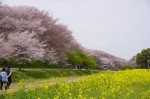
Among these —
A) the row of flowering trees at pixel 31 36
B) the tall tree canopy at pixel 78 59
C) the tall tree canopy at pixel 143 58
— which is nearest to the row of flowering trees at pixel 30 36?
the row of flowering trees at pixel 31 36

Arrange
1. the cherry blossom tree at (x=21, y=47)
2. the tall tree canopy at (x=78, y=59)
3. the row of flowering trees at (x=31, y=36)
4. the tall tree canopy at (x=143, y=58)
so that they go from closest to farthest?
the cherry blossom tree at (x=21, y=47)
the row of flowering trees at (x=31, y=36)
the tall tree canopy at (x=78, y=59)
the tall tree canopy at (x=143, y=58)

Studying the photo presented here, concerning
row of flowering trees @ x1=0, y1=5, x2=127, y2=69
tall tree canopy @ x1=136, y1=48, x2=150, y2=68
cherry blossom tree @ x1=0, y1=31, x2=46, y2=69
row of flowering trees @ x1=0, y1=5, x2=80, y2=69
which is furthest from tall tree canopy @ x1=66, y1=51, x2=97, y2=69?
tall tree canopy @ x1=136, y1=48, x2=150, y2=68

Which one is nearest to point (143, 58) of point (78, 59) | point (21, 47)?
point (78, 59)

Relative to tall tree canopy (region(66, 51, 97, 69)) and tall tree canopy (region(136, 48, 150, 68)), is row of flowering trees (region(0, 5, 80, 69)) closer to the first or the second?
tall tree canopy (region(66, 51, 97, 69))

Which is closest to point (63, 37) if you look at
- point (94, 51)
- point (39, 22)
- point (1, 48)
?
point (39, 22)

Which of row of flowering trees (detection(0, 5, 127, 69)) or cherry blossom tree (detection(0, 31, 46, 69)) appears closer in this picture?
cherry blossom tree (detection(0, 31, 46, 69))

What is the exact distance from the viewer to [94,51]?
10062 cm

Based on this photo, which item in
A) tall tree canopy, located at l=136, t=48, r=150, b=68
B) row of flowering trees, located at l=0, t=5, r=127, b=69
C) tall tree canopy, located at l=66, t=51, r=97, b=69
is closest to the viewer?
row of flowering trees, located at l=0, t=5, r=127, b=69

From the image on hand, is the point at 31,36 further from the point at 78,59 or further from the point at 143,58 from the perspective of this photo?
the point at 143,58

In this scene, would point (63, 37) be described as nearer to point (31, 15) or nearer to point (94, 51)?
point (31, 15)

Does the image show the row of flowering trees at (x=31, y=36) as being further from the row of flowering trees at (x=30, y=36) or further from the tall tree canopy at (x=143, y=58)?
the tall tree canopy at (x=143, y=58)

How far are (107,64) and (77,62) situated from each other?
32.5 m

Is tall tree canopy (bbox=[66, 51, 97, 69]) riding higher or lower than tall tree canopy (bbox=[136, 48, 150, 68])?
lower

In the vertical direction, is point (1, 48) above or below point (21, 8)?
below
